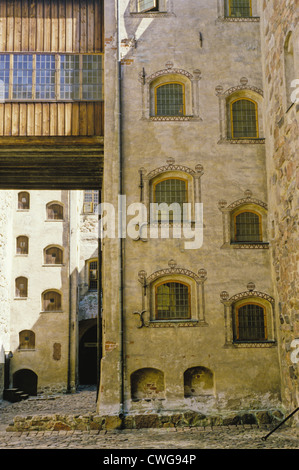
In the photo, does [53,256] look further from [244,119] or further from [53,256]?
[244,119]

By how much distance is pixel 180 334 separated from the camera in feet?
47.3

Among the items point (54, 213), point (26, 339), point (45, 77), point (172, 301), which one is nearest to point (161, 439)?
point (172, 301)

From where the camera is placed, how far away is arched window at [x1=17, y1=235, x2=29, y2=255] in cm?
2688

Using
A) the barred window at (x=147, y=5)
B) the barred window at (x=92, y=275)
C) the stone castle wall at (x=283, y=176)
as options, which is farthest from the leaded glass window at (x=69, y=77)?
the barred window at (x=92, y=275)

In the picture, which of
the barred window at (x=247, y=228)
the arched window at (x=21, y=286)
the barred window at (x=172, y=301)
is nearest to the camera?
the barred window at (x=172, y=301)

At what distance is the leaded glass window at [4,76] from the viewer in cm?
1570

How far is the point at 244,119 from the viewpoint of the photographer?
15516 millimetres

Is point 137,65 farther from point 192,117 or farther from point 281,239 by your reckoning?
point 281,239

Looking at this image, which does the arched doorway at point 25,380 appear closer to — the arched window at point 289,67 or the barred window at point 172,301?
the barred window at point 172,301

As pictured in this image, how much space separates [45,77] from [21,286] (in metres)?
13.2

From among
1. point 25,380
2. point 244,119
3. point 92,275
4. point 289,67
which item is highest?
point 289,67

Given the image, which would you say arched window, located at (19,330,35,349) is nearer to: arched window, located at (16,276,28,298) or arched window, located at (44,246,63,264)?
arched window, located at (16,276,28,298)

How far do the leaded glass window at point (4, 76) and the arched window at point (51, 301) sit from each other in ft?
42.4

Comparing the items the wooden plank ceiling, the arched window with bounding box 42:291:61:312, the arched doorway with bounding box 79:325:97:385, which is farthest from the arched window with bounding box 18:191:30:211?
the wooden plank ceiling
